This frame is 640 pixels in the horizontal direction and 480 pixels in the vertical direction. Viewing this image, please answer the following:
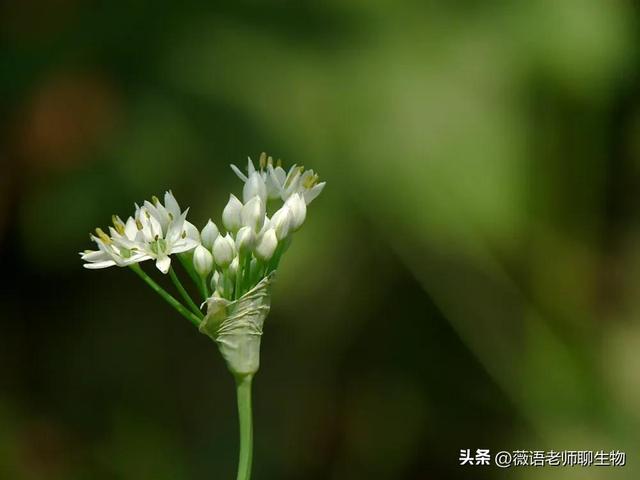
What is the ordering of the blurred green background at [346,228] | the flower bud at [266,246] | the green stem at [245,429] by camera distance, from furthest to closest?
the blurred green background at [346,228], the flower bud at [266,246], the green stem at [245,429]

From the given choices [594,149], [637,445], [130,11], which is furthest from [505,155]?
[130,11]

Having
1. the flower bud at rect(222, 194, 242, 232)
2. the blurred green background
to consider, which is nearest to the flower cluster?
the flower bud at rect(222, 194, 242, 232)

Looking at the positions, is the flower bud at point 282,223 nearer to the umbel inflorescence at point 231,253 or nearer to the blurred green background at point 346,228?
the umbel inflorescence at point 231,253

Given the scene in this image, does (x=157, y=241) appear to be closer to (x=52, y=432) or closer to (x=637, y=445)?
(x=637, y=445)

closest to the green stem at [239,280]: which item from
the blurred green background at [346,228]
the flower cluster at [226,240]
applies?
the flower cluster at [226,240]

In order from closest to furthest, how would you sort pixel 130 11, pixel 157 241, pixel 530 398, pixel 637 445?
pixel 157 241, pixel 637 445, pixel 530 398, pixel 130 11

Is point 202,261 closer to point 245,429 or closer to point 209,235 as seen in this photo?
point 209,235

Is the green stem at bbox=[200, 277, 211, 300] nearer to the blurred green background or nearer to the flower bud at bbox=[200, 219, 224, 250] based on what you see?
the flower bud at bbox=[200, 219, 224, 250]
